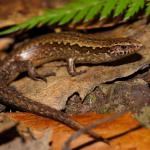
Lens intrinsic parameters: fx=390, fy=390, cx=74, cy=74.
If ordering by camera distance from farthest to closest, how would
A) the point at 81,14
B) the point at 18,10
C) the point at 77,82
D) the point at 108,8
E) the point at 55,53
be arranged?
the point at 18,10
the point at 55,53
the point at 81,14
the point at 108,8
the point at 77,82

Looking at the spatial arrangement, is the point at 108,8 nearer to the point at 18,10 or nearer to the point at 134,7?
the point at 134,7

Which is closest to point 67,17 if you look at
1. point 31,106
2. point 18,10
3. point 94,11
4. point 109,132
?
point 94,11

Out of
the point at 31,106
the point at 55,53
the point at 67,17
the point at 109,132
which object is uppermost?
the point at 67,17

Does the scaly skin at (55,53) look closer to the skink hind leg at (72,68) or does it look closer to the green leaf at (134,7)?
the skink hind leg at (72,68)

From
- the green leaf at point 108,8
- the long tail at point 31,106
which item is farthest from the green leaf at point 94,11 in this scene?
the long tail at point 31,106

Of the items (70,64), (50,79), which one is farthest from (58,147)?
(70,64)

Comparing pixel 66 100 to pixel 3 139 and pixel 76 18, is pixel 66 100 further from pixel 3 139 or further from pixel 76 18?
pixel 76 18

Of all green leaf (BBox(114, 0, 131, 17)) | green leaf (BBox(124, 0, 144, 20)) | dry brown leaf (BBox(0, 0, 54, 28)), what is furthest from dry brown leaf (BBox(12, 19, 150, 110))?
Answer: dry brown leaf (BBox(0, 0, 54, 28))
